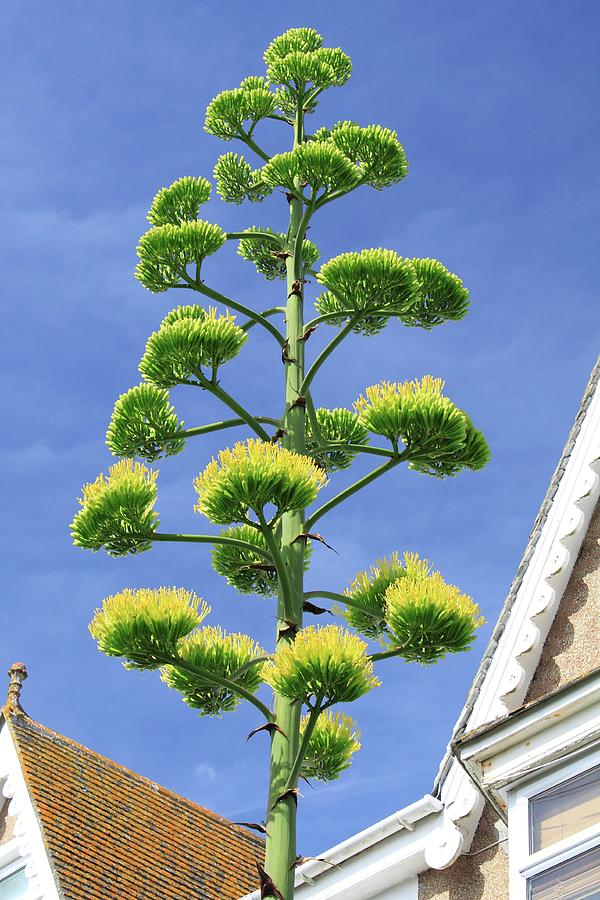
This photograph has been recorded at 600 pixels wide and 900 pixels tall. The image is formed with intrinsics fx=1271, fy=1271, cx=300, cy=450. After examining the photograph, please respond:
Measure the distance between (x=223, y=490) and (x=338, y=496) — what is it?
0.95 meters

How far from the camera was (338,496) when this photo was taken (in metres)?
8.38

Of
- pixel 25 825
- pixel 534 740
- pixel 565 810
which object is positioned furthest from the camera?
pixel 25 825

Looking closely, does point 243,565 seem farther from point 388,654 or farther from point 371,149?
point 371,149

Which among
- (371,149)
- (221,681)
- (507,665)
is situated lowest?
(221,681)

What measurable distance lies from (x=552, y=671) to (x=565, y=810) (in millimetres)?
1507

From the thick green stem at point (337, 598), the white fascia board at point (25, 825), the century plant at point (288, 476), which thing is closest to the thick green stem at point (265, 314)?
the century plant at point (288, 476)

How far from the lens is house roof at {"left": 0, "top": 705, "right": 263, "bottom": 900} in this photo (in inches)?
499

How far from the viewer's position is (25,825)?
12922mm

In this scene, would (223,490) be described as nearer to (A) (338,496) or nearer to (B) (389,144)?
(A) (338,496)

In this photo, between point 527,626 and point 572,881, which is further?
point 527,626

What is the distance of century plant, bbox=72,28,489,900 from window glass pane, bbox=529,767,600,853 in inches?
50.7

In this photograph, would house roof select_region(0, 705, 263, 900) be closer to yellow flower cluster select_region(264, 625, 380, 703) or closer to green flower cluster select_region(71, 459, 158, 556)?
green flower cluster select_region(71, 459, 158, 556)

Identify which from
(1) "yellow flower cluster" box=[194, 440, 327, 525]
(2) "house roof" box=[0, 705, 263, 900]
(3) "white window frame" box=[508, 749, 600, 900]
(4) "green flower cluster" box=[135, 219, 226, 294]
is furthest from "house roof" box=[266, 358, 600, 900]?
(4) "green flower cluster" box=[135, 219, 226, 294]

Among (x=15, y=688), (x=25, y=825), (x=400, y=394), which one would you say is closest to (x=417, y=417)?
(x=400, y=394)
